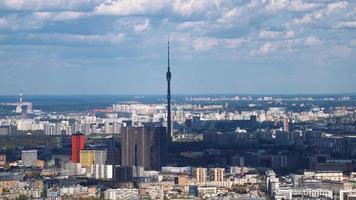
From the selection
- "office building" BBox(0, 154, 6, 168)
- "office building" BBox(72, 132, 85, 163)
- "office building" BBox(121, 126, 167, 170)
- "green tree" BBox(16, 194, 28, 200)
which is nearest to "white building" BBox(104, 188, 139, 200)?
"green tree" BBox(16, 194, 28, 200)

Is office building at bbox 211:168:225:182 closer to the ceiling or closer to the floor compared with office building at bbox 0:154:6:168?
closer to the floor

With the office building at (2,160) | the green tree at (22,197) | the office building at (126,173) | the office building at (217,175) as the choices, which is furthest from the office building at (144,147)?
the green tree at (22,197)

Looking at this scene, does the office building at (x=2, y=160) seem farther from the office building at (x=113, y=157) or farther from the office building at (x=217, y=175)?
the office building at (x=217, y=175)

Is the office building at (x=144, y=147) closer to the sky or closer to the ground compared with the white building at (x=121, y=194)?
closer to the sky

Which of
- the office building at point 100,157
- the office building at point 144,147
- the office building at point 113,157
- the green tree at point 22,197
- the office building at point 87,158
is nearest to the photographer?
the green tree at point 22,197

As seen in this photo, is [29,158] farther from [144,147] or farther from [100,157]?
[144,147]

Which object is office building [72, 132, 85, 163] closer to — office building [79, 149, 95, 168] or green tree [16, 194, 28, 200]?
office building [79, 149, 95, 168]

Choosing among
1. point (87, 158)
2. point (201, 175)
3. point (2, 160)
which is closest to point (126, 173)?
point (201, 175)
